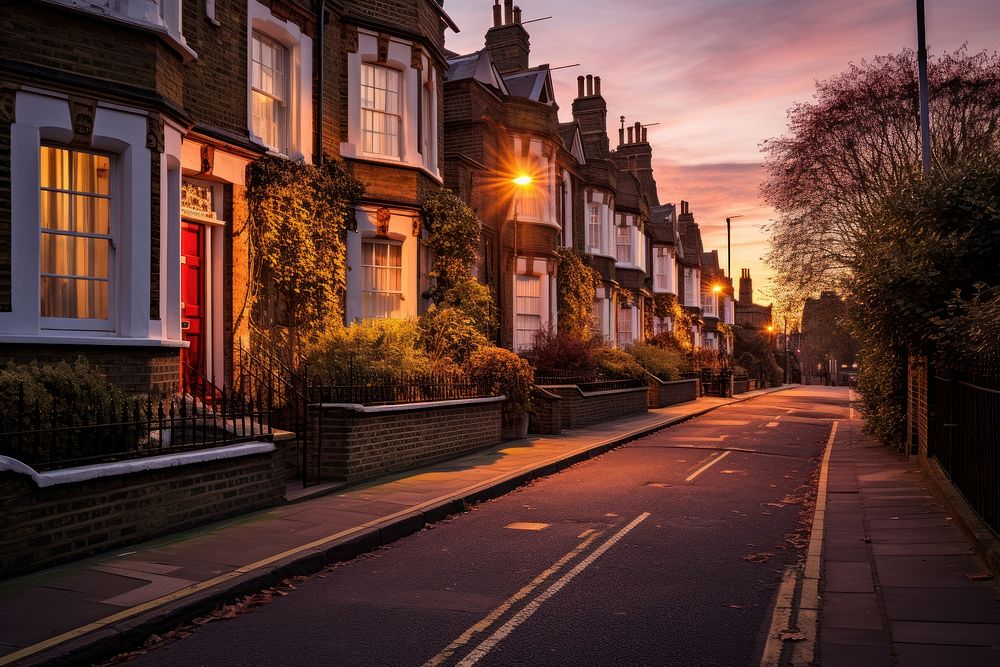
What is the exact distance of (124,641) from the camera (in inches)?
212

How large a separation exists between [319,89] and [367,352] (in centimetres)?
567

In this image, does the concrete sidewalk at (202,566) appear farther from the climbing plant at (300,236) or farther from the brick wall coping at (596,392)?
the brick wall coping at (596,392)

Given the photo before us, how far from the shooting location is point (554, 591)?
673cm

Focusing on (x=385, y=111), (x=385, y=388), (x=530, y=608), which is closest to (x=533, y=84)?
(x=385, y=111)

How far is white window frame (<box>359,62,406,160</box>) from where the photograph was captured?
1731 cm

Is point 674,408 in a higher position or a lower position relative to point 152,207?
lower

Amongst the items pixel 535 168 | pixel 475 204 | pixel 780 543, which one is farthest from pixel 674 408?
pixel 780 543

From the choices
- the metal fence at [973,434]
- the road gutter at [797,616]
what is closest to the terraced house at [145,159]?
the road gutter at [797,616]

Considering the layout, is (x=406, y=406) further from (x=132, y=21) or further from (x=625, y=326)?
(x=625, y=326)

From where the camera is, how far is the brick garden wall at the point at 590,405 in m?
21.3

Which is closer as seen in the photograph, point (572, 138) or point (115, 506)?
point (115, 506)

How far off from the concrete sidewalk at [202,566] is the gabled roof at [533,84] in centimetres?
1828

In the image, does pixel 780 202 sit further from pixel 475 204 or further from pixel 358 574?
pixel 358 574

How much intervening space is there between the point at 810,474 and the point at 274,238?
10060 mm
